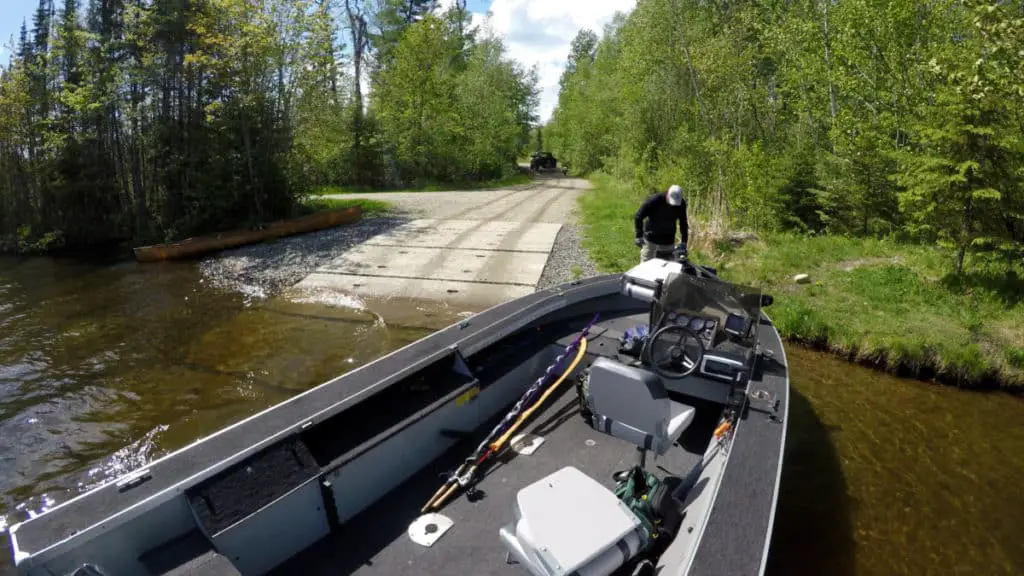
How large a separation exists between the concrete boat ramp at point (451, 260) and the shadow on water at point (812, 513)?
554 cm

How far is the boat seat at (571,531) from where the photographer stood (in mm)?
2465

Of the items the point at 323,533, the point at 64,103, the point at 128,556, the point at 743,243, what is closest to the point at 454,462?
the point at 323,533

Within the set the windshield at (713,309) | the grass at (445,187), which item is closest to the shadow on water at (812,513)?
the windshield at (713,309)

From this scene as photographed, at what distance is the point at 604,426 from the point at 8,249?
19709 millimetres

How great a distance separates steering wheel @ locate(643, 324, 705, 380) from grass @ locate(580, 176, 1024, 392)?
4.75 m

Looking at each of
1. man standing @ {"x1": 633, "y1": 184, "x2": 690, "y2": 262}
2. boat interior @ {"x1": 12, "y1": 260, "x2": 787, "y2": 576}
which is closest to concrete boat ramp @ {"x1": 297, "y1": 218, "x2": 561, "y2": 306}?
man standing @ {"x1": 633, "y1": 184, "x2": 690, "y2": 262}

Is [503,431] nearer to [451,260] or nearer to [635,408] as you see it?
[635,408]

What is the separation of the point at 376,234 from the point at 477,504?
12.3m

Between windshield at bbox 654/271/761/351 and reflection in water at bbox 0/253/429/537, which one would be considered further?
reflection in water at bbox 0/253/429/537

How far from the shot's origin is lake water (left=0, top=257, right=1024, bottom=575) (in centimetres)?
443

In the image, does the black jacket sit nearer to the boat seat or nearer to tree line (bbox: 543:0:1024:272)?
the boat seat

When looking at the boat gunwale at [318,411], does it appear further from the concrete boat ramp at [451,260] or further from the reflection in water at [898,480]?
the concrete boat ramp at [451,260]

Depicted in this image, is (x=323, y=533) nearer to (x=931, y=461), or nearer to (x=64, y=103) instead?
(x=931, y=461)

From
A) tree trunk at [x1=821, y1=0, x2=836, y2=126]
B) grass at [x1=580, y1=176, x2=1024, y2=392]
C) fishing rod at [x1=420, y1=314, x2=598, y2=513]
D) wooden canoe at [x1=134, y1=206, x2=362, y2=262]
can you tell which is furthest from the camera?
tree trunk at [x1=821, y1=0, x2=836, y2=126]
